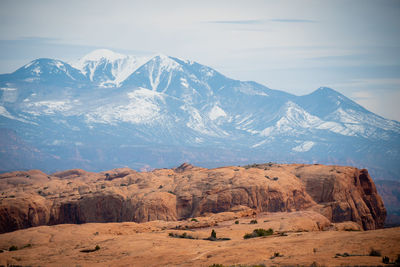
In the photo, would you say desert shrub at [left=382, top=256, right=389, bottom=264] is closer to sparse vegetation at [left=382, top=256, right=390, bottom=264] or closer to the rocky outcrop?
sparse vegetation at [left=382, top=256, right=390, bottom=264]

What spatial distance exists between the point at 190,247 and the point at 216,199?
92.9 feet

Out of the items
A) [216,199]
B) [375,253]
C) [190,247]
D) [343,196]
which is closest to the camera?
[375,253]

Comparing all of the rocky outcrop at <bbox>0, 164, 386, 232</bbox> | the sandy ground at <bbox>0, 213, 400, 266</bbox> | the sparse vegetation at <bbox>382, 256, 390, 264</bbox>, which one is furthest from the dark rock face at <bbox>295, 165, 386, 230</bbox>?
the sparse vegetation at <bbox>382, 256, 390, 264</bbox>

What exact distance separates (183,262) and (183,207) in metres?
35.0

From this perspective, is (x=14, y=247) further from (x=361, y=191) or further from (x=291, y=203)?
(x=361, y=191)

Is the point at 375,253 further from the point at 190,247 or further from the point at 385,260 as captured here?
the point at 190,247

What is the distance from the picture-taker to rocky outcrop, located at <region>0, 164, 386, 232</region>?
6438 centimetres

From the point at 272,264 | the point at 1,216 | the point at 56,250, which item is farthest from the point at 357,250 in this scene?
the point at 1,216

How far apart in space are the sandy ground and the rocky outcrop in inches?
605

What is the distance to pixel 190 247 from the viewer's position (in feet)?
118

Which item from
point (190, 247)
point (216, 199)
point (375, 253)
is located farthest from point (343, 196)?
point (375, 253)

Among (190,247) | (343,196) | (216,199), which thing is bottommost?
(190,247)

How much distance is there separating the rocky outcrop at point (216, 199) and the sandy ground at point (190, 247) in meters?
15.4

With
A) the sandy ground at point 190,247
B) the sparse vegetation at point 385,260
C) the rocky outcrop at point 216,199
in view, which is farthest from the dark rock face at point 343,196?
the sparse vegetation at point 385,260
